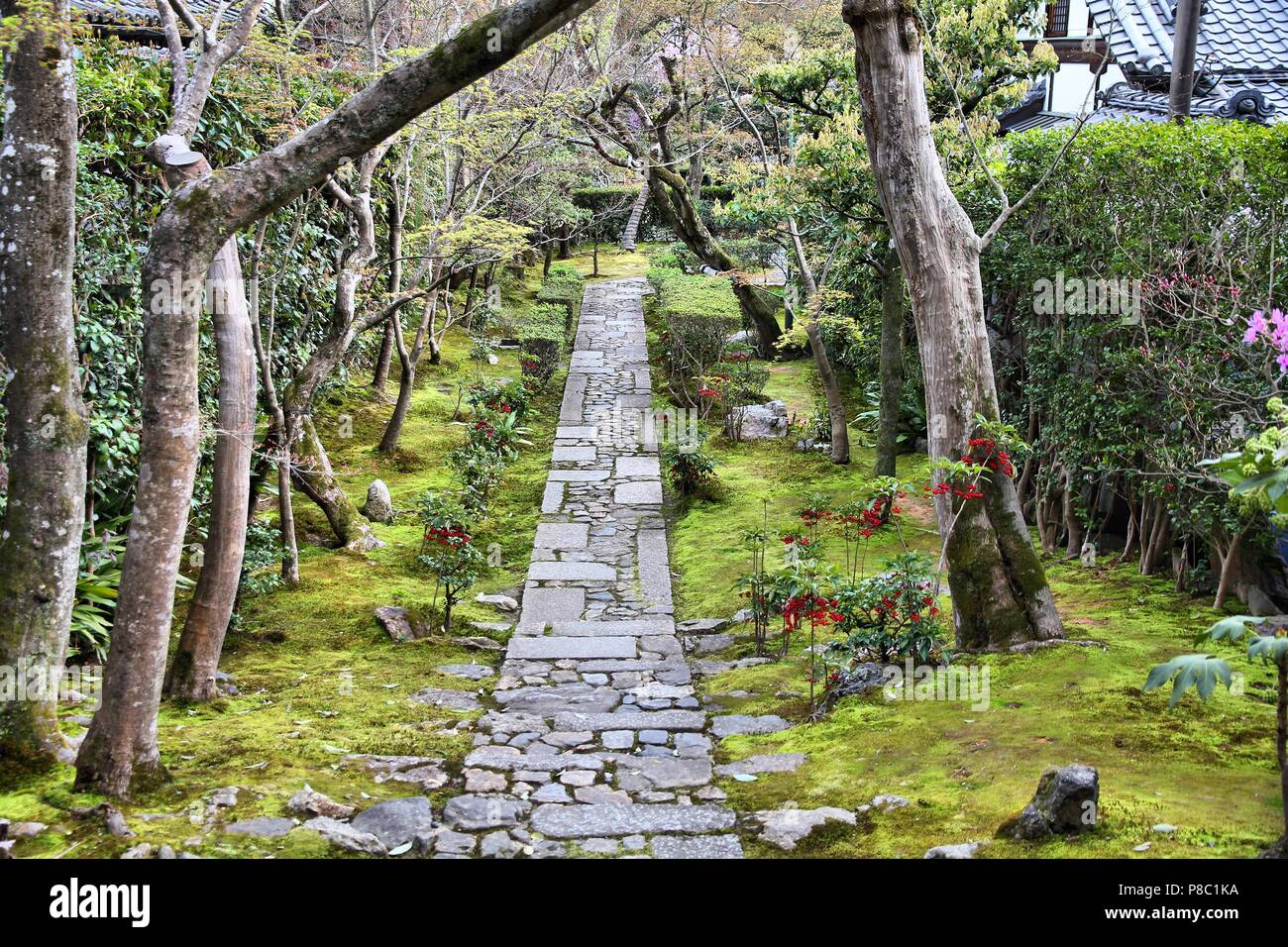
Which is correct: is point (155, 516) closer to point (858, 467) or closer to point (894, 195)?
Result: point (894, 195)

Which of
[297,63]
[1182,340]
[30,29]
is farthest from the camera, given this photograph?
[297,63]

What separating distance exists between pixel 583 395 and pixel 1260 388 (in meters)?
10.7

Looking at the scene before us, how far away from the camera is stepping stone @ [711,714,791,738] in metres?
5.84

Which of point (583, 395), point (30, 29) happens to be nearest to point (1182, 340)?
point (30, 29)

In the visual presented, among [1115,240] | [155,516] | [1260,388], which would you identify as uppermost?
[1115,240]

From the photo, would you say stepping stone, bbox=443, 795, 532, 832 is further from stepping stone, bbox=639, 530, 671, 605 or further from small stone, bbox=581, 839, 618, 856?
stepping stone, bbox=639, 530, 671, 605

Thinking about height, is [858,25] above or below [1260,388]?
above

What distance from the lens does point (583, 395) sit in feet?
51.6

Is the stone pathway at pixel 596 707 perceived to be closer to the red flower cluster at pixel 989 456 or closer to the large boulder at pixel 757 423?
the large boulder at pixel 757 423

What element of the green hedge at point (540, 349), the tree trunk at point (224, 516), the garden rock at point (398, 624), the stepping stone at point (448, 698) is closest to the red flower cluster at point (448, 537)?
the garden rock at point (398, 624)

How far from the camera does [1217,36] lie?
449 inches

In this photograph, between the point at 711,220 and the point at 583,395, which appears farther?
the point at 711,220

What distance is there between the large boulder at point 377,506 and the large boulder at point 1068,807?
300 inches

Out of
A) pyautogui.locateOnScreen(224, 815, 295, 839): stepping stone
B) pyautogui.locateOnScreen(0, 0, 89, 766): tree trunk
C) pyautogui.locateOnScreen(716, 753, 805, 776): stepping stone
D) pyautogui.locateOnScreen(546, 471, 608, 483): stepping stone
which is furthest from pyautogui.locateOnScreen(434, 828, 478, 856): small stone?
pyautogui.locateOnScreen(546, 471, 608, 483): stepping stone
